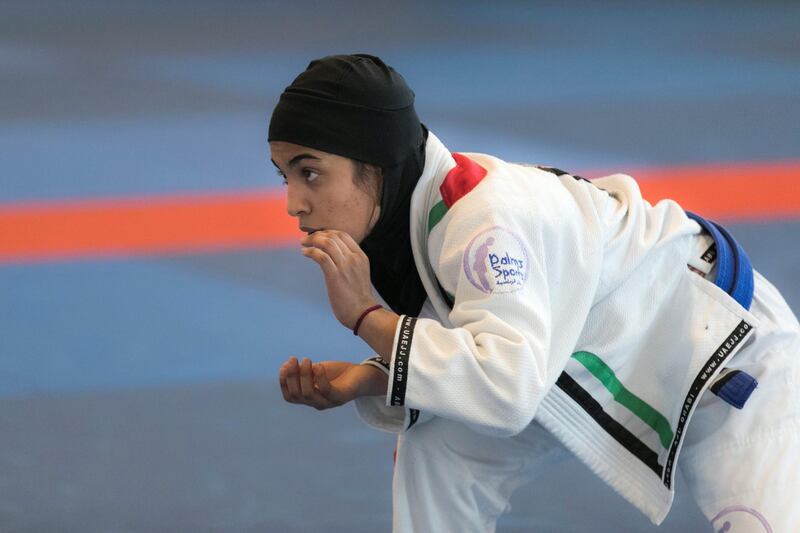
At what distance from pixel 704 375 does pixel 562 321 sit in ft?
1.20

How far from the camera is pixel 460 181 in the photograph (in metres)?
2.21

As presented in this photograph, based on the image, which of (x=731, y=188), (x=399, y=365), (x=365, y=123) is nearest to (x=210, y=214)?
(x=731, y=188)

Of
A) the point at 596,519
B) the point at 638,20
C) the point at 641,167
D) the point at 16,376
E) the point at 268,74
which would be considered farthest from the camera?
the point at 638,20

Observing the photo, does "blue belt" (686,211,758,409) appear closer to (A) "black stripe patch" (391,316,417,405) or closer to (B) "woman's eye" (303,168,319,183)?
(A) "black stripe patch" (391,316,417,405)

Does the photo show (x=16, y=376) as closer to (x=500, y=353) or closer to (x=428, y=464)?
(x=428, y=464)

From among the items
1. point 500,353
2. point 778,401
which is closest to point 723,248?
point 778,401

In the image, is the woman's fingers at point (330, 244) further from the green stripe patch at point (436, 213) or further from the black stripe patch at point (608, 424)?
the black stripe patch at point (608, 424)

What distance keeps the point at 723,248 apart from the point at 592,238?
42 cm

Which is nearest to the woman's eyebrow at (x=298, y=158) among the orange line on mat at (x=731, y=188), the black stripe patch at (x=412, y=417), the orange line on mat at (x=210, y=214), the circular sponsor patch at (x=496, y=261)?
the circular sponsor patch at (x=496, y=261)

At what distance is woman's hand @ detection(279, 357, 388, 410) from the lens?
96.7 inches

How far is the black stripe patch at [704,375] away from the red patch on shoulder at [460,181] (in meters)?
0.63

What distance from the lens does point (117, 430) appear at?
3627 millimetres

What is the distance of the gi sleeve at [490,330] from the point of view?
6.56 ft

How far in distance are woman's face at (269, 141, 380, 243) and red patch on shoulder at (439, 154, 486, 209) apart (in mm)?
171
